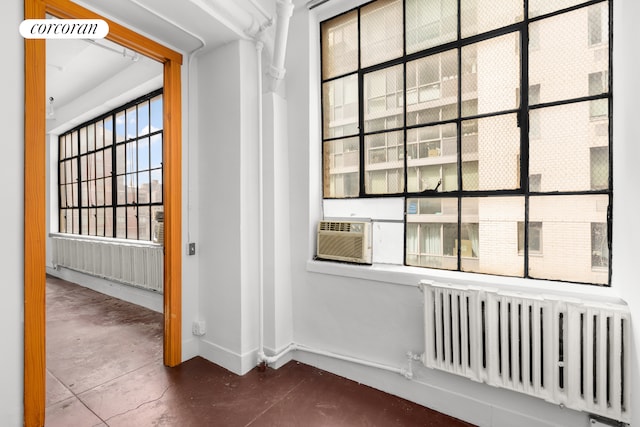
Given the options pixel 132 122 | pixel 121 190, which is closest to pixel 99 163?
pixel 121 190

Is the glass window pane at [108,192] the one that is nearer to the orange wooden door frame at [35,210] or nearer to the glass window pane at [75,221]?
the glass window pane at [75,221]

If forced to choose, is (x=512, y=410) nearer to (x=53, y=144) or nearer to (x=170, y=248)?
(x=170, y=248)

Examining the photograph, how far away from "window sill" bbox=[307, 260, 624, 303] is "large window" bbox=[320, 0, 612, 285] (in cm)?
9

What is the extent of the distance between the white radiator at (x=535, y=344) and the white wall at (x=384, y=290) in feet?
0.29

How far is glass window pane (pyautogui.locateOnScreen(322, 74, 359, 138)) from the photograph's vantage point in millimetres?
2430

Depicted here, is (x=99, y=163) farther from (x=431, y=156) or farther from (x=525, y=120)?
(x=525, y=120)

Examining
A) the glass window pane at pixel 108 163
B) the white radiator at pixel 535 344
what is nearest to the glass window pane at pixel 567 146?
the white radiator at pixel 535 344

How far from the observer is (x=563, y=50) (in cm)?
170

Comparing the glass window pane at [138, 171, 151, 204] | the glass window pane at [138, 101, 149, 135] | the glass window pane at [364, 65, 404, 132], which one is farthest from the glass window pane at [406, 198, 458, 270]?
the glass window pane at [138, 101, 149, 135]

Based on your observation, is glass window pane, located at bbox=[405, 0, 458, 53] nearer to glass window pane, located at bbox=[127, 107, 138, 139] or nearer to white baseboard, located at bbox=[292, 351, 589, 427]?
white baseboard, located at bbox=[292, 351, 589, 427]

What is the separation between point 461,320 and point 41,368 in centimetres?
246

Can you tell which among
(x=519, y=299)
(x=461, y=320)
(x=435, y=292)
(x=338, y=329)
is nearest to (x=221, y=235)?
(x=338, y=329)

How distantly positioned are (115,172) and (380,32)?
441cm

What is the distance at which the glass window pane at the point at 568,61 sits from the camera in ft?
5.30
